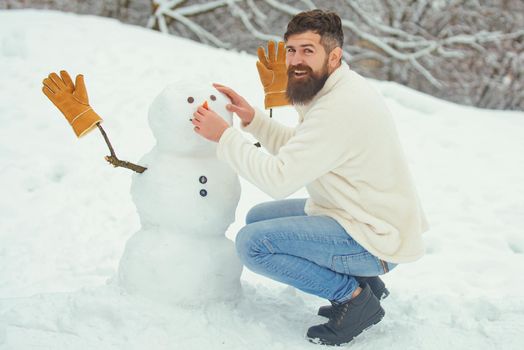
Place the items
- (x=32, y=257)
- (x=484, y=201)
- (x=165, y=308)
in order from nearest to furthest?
1. (x=165, y=308)
2. (x=32, y=257)
3. (x=484, y=201)

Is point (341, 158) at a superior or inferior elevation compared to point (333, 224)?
superior

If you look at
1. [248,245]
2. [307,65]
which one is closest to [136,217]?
[248,245]

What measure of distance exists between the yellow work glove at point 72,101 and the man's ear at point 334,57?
2.57 feet

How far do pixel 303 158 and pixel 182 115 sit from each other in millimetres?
467

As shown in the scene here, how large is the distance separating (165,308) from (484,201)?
7.87 feet

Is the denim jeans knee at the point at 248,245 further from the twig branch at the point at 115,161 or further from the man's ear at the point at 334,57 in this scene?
the man's ear at the point at 334,57

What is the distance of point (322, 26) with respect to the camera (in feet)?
5.83

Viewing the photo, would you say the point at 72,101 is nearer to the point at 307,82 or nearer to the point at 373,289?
the point at 307,82

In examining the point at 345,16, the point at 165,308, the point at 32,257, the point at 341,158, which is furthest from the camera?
the point at 345,16

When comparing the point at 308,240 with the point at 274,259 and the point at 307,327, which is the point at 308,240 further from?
the point at 307,327

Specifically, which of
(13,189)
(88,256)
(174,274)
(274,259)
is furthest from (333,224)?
(13,189)

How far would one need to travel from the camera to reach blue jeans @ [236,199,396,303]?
179cm

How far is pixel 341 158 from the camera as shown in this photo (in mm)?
1716

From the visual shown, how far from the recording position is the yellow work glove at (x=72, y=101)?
182 centimetres
